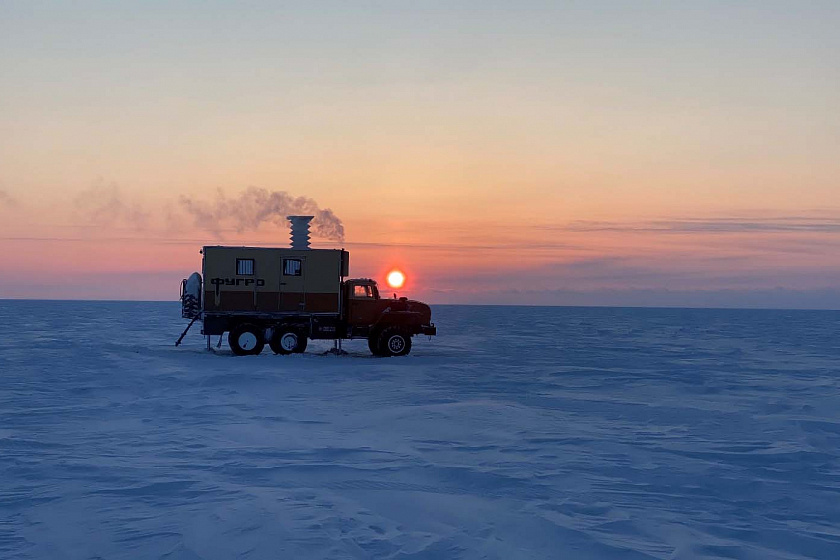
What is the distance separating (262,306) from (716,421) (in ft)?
59.1

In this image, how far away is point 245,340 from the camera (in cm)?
2861

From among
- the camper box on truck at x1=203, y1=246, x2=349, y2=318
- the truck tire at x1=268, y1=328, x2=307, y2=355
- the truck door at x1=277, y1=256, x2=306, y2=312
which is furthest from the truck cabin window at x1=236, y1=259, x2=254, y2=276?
the truck tire at x1=268, y1=328, x2=307, y2=355

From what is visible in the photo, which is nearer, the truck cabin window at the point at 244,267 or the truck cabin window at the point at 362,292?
the truck cabin window at the point at 244,267

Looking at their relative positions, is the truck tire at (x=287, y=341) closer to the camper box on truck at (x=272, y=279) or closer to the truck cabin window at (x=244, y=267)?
the camper box on truck at (x=272, y=279)

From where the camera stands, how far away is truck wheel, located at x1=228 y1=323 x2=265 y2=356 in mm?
28562

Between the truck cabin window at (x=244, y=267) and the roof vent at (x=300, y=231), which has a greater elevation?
the roof vent at (x=300, y=231)

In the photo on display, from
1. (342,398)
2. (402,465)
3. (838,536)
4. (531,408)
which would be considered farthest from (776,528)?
(342,398)

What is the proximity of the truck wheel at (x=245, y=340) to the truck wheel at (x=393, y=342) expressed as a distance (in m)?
4.72

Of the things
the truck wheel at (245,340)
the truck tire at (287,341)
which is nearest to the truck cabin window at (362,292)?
the truck tire at (287,341)

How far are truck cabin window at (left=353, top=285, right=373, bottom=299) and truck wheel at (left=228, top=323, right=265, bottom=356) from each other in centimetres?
403

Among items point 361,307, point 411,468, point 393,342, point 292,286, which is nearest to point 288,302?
point 292,286

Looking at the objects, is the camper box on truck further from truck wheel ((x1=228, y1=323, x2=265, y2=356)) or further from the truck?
truck wheel ((x1=228, y1=323, x2=265, y2=356))

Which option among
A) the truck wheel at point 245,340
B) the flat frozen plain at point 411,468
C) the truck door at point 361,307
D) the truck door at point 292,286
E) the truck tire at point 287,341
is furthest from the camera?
the truck door at point 361,307

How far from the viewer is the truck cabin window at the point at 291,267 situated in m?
28.8
